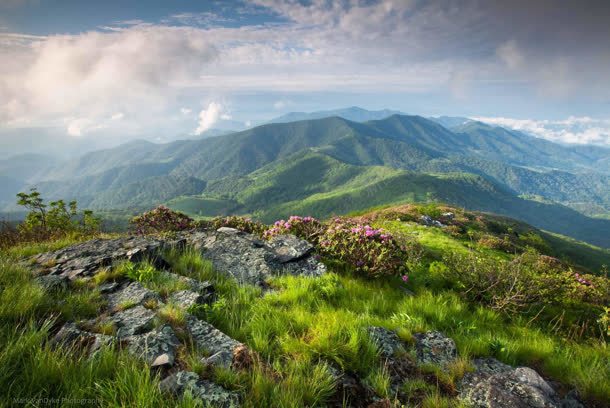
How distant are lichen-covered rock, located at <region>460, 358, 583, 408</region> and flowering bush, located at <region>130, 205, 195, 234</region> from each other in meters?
10.8

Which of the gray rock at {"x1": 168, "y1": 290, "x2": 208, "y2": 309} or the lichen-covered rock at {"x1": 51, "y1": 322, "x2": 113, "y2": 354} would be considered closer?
the lichen-covered rock at {"x1": 51, "y1": 322, "x2": 113, "y2": 354}

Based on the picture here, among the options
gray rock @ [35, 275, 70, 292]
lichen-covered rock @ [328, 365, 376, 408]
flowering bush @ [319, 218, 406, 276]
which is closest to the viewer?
lichen-covered rock @ [328, 365, 376, 408]

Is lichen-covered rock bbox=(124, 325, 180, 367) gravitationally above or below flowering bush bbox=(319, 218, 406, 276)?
above

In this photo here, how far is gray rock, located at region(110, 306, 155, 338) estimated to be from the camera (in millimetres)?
3980

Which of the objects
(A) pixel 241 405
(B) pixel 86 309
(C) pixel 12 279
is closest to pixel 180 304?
(B) pixel 86 309

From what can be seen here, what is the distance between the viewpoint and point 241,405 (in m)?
2.87

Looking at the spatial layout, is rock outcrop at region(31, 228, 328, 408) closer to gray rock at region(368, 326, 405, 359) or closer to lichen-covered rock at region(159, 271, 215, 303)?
lichen-covered rock at region(159, 271, 215, 303)

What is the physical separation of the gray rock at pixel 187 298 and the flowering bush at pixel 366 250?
3885mm

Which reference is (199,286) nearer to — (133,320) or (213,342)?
(133,320)

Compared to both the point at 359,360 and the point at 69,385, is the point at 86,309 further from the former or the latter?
the point at 359,360

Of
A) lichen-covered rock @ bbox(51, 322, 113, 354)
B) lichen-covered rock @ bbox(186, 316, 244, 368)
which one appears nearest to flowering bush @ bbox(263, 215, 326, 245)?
lichen-covered rock @ bbox(186, 316, 244, 368)

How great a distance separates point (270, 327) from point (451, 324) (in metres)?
3.40

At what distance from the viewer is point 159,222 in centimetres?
1203

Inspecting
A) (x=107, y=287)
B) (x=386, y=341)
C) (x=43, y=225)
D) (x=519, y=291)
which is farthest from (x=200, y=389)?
(x=43, y=225)
